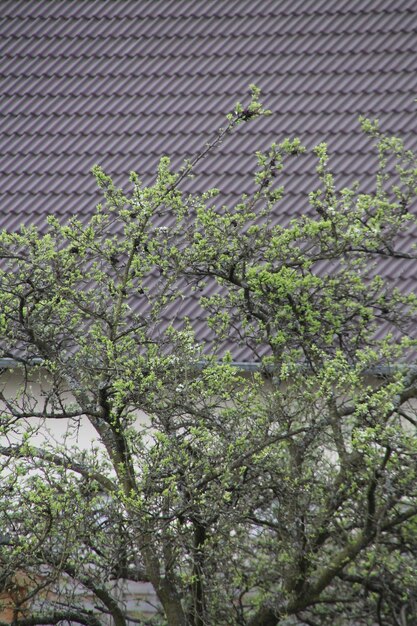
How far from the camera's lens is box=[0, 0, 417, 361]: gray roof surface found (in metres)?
9.12

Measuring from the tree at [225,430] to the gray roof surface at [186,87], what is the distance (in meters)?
3.69

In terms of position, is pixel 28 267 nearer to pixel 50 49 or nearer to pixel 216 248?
pixel 216 248

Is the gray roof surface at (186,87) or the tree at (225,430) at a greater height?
the gray roof surface at (186,87)

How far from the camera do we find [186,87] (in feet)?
32.3

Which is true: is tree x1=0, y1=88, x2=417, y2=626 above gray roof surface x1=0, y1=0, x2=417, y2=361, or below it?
below

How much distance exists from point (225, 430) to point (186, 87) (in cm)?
593

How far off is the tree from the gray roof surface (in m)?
3.69

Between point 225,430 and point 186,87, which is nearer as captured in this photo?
point 225,430

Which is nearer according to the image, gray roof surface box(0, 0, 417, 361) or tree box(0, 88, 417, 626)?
tree box(0, 88, 417, 626)

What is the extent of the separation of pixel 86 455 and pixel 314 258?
1332 mm

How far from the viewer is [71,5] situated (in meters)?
11.0

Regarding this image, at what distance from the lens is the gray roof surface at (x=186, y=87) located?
9125mm

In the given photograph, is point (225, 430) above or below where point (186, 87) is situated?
below

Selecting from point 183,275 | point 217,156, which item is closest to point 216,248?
point 183,275
